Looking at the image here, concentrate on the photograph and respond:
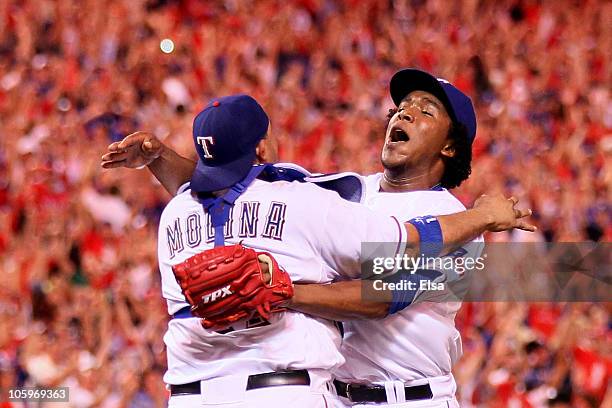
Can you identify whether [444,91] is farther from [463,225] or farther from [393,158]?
[463,225]

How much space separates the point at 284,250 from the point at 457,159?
2.89 ft

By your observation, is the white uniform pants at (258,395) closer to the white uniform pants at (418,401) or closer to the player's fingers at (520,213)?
the white uniform pants at (418,401)

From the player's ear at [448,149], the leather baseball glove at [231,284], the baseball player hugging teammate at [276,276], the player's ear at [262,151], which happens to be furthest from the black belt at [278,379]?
the player's ear at [448,149]

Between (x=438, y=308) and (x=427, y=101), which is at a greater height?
(x=427, y=101)

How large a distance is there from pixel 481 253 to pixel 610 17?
6956 millimetres

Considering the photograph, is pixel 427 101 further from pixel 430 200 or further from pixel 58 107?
pixel 58 107

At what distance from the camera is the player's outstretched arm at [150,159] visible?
313 centimetres

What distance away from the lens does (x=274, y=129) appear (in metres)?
7.98

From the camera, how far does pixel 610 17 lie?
9516mm

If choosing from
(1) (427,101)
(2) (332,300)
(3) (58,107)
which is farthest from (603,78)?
(2) (332,300)

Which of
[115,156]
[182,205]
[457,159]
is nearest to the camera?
[182,205]

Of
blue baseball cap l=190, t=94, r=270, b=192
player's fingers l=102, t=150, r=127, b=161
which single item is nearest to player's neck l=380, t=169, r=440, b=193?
blue baseball cap l=190, t=94, r=270, b=192

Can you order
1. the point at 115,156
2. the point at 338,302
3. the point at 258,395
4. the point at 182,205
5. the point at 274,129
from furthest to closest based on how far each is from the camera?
the point at 274,129
the point at 115,156
the point at 182,205
the point at 338,302
the point at 258,395

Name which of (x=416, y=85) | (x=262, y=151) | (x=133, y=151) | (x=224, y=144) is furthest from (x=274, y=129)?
(x=224, y=144)
